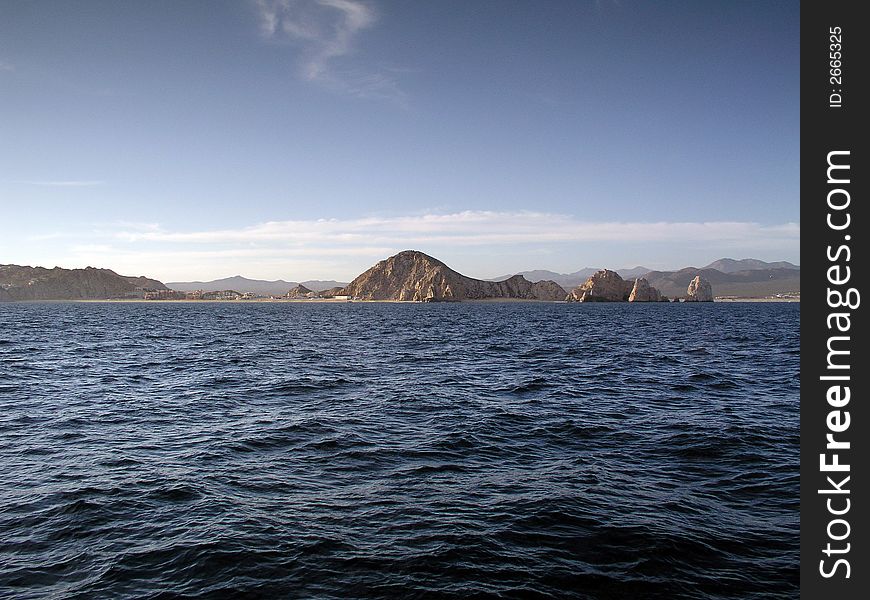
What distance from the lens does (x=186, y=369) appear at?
119 ft

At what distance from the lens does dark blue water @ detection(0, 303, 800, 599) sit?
9.38m

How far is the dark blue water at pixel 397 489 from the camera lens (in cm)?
938
